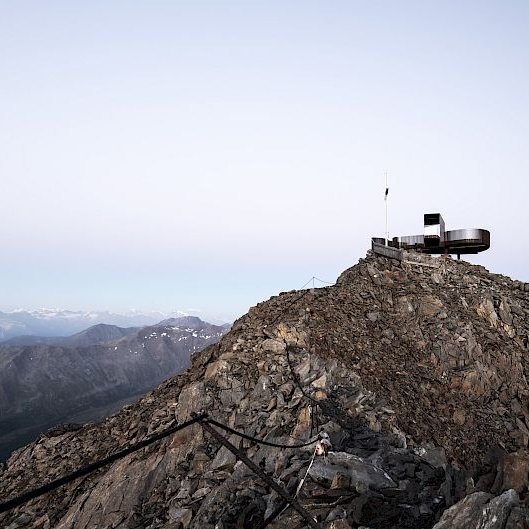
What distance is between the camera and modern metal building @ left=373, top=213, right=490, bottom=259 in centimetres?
4069

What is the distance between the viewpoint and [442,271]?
117 ft

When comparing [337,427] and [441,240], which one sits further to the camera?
[441,240]

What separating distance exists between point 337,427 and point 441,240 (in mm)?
28512

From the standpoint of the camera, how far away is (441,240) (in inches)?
1629

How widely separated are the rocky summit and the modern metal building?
5614 mm

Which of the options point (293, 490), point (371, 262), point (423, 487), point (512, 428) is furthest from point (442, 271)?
point (293, 490)

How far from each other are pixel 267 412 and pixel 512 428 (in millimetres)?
15998

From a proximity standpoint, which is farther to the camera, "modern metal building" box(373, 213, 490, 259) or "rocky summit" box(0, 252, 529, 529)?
"modern metal building" box(373, 213, 490, 259)

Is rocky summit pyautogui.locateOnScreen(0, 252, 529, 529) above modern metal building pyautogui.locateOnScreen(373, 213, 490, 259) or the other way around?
the other way around

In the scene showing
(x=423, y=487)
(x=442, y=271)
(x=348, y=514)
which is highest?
(x=442, y=271)

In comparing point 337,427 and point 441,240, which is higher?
point 441,240

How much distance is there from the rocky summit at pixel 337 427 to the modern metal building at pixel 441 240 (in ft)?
18.4

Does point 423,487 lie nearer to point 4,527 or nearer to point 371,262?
point 4,527

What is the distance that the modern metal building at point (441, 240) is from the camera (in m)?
40.7
